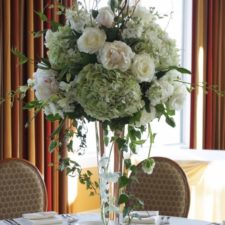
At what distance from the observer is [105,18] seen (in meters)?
1.71

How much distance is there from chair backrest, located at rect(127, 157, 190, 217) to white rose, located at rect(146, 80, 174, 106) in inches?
47.0

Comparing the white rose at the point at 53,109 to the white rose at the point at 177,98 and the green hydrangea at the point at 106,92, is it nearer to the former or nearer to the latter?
the green hydrangea at the point at 106,92

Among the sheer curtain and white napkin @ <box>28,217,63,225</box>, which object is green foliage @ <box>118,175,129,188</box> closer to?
white napkin @ <box>28,217,63,225</box>

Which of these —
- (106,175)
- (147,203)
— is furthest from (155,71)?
Result: (147,203)

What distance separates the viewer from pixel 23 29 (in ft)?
11.8

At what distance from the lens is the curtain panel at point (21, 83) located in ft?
11.4

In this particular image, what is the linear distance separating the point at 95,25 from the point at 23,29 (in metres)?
1.97

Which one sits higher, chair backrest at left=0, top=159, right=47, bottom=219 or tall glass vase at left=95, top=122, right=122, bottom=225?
tall glass vase at left=95, top=122, right=122, bottom=225

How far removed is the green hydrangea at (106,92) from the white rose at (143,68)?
3 cm

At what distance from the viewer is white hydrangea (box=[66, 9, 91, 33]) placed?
1.74m

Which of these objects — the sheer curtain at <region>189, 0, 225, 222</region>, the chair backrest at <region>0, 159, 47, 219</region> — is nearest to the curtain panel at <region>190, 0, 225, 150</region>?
the sheer curtain at <region>189, 0, 225, 222</region>

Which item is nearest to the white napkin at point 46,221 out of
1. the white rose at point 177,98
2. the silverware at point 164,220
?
the silverware at point 164,220

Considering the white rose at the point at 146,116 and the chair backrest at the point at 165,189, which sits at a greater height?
the white rose at the point at 146,116

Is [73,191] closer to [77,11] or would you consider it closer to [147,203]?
[147,203]
